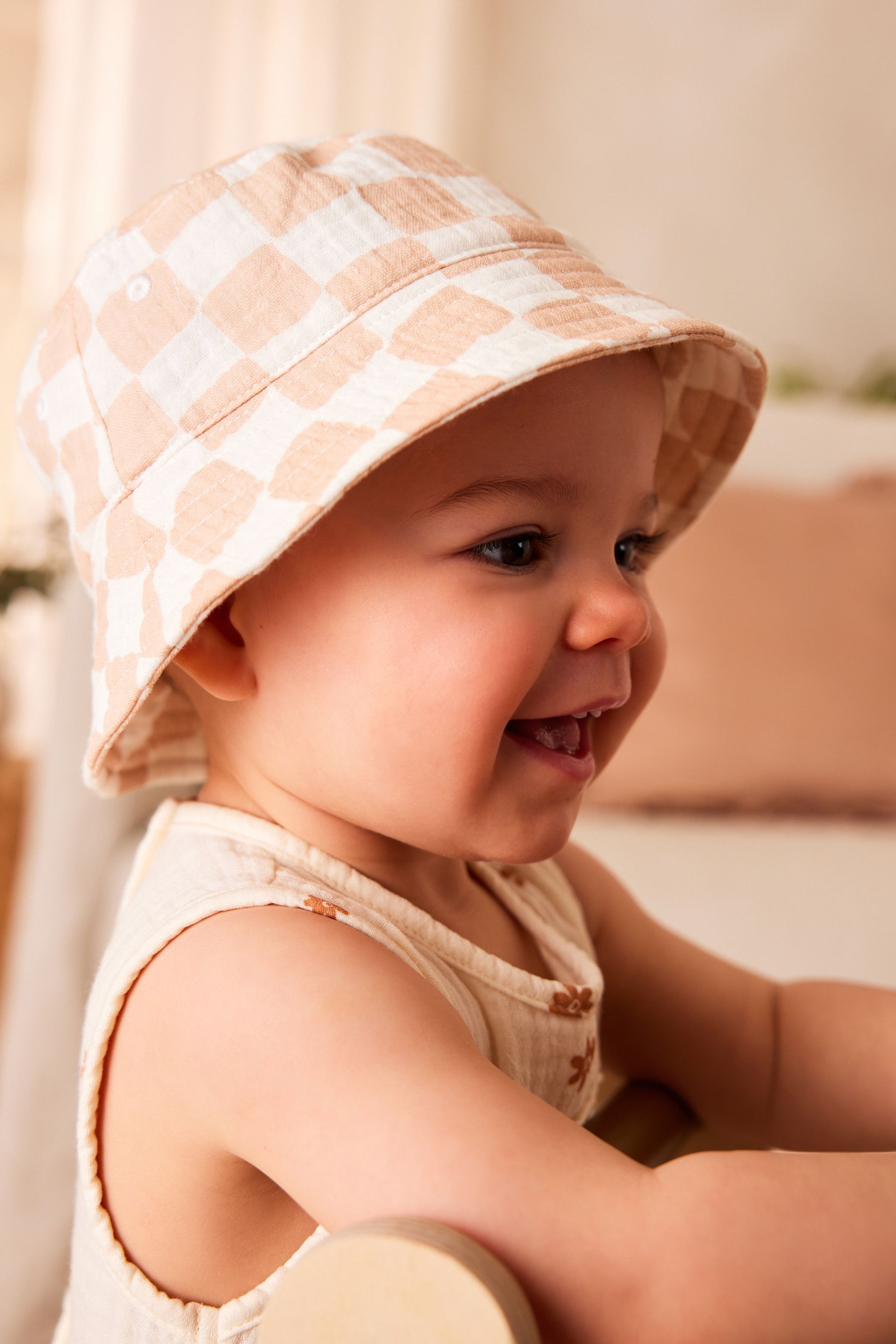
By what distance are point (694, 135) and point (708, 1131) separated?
7.40ft

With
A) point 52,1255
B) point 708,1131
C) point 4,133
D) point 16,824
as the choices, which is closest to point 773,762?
point 708,1131

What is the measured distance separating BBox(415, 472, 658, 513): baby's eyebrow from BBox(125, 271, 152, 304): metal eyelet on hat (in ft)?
0.57

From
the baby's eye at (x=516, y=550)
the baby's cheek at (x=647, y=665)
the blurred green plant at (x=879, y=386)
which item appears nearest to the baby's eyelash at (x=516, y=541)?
the baby's eye at (x=516, y=550)

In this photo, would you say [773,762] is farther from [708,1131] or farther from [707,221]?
[707,221]

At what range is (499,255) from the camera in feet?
1.82

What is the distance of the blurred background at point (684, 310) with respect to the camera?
1160 mm

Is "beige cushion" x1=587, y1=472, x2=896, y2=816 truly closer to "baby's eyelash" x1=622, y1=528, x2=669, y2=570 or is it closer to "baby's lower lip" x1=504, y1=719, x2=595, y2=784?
"baby's eyelash" x1=622, y1=528, x2=669, y2=570

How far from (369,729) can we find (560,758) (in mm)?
100

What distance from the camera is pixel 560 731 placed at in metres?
0.59

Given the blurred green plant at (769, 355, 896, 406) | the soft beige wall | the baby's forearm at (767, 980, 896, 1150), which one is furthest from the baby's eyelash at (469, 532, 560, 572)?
the soft beige wall

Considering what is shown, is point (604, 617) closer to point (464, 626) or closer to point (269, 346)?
point (464, 626)

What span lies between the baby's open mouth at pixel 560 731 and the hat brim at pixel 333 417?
156 mm

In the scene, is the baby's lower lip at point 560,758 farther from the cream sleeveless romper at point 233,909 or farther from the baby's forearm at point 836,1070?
the baby's forearm at point 836,1070

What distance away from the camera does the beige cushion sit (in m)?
1.45
